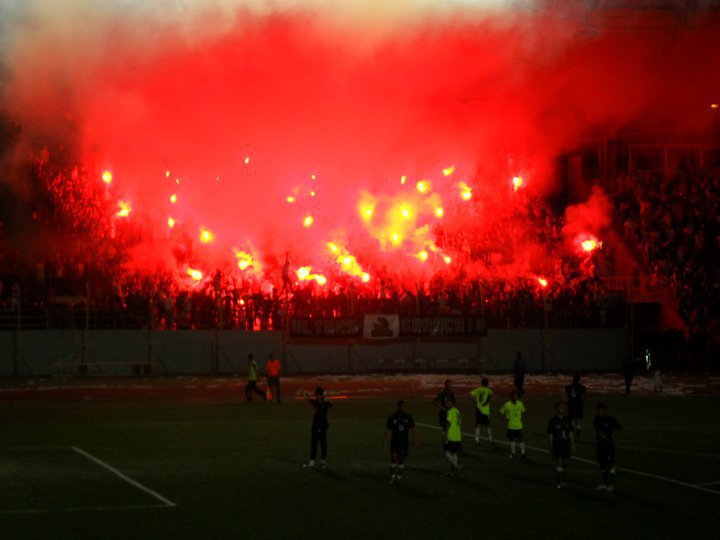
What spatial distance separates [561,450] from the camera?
22359mm

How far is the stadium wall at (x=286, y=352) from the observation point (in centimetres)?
4688

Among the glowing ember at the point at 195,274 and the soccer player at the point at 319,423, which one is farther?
the glowing ember at the point at 195,274

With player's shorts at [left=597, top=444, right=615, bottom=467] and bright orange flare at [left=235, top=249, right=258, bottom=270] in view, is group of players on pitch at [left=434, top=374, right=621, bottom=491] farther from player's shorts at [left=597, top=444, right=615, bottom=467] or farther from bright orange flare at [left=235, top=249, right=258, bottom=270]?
bright orange flare at [left=235, top=249, right=258, bottom=270]

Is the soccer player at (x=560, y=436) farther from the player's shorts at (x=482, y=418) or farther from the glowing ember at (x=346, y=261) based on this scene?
the glowing ember at (x=346, y=261)

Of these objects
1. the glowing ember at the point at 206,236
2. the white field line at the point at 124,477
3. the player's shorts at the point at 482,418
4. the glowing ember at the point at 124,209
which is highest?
the glowing ember at the point at 124,209

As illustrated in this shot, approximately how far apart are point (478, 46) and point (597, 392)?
26.6 meters

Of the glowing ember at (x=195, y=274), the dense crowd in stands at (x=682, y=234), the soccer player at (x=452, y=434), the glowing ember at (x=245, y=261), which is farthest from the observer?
the glowing ember at (x=245, y=261)

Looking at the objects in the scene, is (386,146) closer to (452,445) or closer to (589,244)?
(589,244)

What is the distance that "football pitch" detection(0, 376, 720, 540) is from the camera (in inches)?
750

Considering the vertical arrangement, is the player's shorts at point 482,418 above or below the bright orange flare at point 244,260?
below

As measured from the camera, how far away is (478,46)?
212 ft

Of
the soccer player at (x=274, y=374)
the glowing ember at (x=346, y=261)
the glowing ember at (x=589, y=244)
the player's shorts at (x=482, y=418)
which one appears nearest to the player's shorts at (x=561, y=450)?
the player's shorts at (x=482, y=418)

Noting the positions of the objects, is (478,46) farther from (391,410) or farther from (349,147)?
(391,410)

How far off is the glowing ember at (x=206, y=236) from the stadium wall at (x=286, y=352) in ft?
44.9
